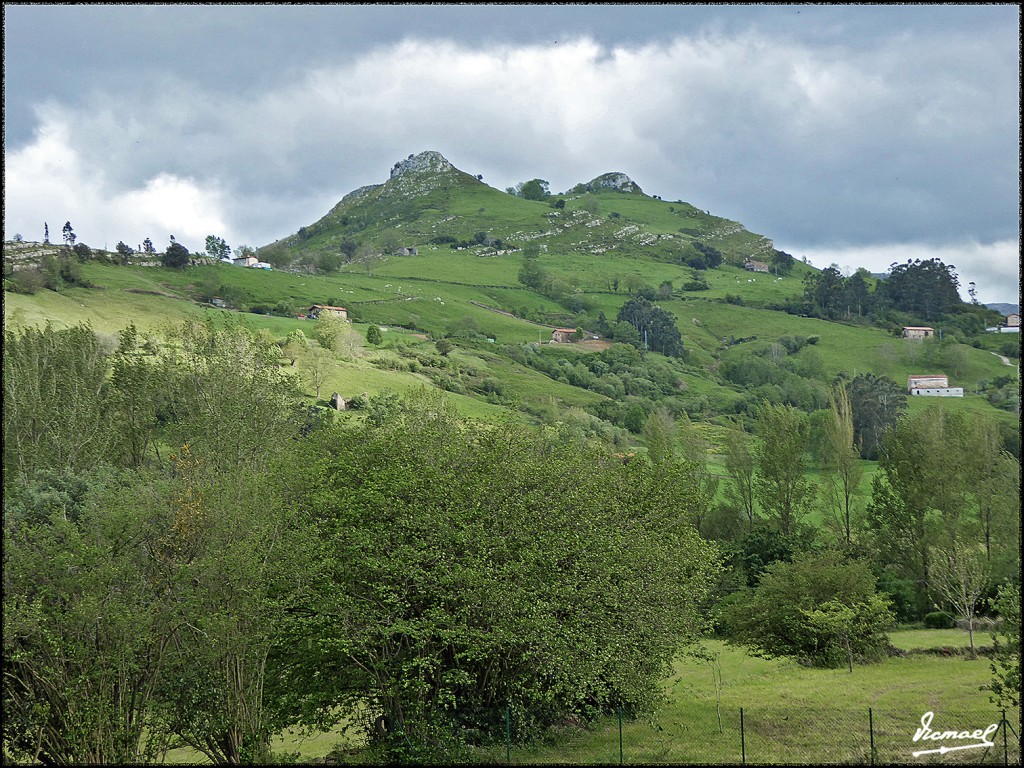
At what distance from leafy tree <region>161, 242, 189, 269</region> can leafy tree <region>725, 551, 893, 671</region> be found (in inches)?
5893

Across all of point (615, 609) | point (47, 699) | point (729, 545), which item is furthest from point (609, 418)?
point (47, 699)

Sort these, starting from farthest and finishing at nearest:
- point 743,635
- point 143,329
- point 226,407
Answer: point 143,329, point 226,407, point 743,635

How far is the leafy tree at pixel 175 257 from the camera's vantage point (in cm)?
16625

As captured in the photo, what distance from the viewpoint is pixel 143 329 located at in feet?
353

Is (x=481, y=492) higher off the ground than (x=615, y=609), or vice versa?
(x=481, y=492)

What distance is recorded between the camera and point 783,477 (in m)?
74.9

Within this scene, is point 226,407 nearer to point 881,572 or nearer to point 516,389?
point 881,572

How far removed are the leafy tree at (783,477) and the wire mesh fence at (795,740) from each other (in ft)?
144

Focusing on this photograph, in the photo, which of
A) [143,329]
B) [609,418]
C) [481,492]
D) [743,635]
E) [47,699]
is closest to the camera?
[47,699]

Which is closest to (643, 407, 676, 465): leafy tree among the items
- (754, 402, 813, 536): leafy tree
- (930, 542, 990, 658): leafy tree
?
(754, 402, 813, 536): leafy tree

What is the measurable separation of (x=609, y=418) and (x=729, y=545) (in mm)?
58901

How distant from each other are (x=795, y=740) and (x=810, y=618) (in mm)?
15938

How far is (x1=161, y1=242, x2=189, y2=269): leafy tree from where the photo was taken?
16625 cm

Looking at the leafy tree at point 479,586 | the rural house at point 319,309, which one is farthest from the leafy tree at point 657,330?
the leafy tree at point 479,586
